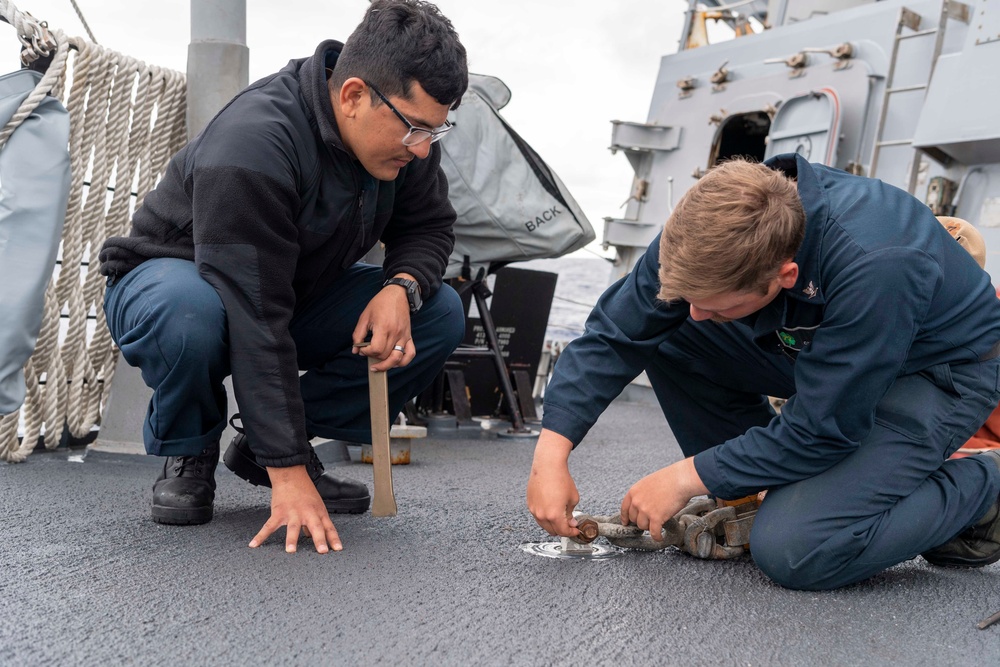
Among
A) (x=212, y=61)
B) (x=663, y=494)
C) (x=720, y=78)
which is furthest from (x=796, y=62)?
(x=663, y=494)

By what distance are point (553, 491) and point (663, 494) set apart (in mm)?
195

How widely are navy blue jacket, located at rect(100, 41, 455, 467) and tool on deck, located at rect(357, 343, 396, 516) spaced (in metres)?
0.24

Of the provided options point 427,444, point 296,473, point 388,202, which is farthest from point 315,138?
point 427,444

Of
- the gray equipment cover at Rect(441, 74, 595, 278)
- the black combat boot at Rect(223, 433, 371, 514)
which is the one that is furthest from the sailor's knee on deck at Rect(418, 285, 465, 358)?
the gray equipment cover at Rect(441, 74, 595, 278)

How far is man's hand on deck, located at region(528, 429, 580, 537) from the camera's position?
1.54 meters

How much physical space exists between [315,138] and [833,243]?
94cm

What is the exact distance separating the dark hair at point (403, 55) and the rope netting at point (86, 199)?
1096mm

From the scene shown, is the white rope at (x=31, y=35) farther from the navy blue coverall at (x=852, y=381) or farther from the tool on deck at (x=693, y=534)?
the tool on deck at (x=693, y=534)

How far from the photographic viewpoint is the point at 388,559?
150cm

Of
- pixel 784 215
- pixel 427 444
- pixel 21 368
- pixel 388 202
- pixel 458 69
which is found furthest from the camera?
pixel 427 444

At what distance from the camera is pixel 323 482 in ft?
6.21

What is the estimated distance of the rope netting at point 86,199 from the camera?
235cm

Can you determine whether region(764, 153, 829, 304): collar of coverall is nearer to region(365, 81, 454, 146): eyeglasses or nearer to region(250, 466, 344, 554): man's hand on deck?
region(365, 81, 454, 146): eyeglasses

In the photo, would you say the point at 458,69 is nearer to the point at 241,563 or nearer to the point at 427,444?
Answer: the point at 241,563
